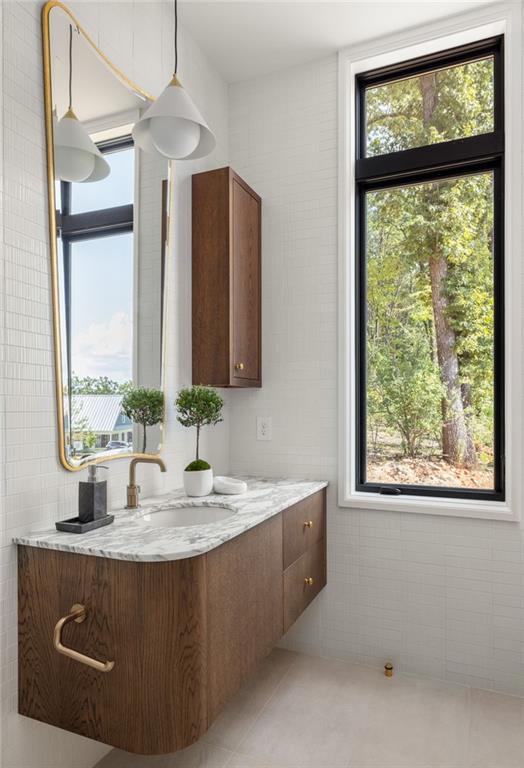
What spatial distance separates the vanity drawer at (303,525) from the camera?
2041 millimetres

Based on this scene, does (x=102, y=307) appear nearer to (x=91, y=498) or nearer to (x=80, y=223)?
(x=80, y=223)

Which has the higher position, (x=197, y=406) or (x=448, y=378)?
(x=448, y=378)

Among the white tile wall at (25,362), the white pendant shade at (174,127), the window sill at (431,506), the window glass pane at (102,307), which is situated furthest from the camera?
the window sill at (431,506)

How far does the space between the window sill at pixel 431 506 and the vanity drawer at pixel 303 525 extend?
14 centimetres

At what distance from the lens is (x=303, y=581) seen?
2203mm

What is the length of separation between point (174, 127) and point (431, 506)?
1822mm

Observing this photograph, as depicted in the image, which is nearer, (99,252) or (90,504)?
(90,504)

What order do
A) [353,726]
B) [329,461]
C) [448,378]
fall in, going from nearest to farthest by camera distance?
[353,726]
[448,378]
[329,461]

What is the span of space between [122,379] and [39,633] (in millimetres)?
843

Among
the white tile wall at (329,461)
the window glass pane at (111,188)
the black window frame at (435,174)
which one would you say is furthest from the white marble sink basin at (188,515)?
the window glass pane at (111,188)

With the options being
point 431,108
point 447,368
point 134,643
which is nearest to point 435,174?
point 431,108

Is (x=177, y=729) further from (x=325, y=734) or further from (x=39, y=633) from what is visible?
(x=325, y=734)

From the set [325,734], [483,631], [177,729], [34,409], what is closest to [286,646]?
[325,734]

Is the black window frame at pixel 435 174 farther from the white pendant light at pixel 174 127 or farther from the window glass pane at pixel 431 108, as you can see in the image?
the white pendant light at pixel 174 127
